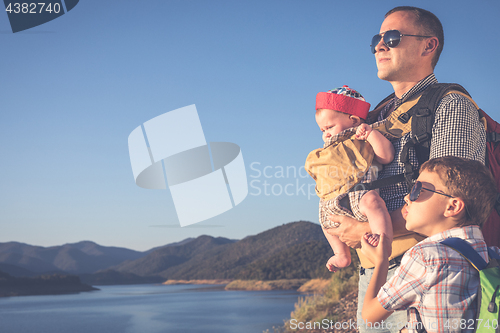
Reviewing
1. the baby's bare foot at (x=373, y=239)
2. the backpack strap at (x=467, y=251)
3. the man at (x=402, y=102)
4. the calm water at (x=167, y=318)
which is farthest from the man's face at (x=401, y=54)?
the calm water at (x=167, y=318)

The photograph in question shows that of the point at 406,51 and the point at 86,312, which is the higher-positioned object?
the point at 406,51

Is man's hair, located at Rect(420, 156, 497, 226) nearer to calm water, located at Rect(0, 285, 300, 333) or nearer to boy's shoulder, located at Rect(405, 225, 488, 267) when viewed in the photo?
boy's shoulder, located at Rect(405, 225, 488, 267)

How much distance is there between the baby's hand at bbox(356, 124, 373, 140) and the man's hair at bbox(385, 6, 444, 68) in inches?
28.7

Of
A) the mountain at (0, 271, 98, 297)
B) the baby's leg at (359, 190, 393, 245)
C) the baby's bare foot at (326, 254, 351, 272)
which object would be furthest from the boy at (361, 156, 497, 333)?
the mountain at (0, 271, 98, 297)

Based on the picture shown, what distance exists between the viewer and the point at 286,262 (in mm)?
37094

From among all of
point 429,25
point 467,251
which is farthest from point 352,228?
point 429,25

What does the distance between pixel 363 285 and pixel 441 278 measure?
3.01 feet

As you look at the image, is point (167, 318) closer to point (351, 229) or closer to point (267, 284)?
point (267, 284)

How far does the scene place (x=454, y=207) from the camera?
1798 mm

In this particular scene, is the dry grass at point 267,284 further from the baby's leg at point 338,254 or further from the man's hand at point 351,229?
the man's hand at point 351,229

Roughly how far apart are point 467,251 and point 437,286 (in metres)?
0.20

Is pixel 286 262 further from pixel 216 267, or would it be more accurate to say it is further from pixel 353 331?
pixel 353 331

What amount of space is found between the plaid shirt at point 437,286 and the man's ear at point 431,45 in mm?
1444

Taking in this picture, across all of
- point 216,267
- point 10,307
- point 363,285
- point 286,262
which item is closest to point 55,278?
point 10,307
